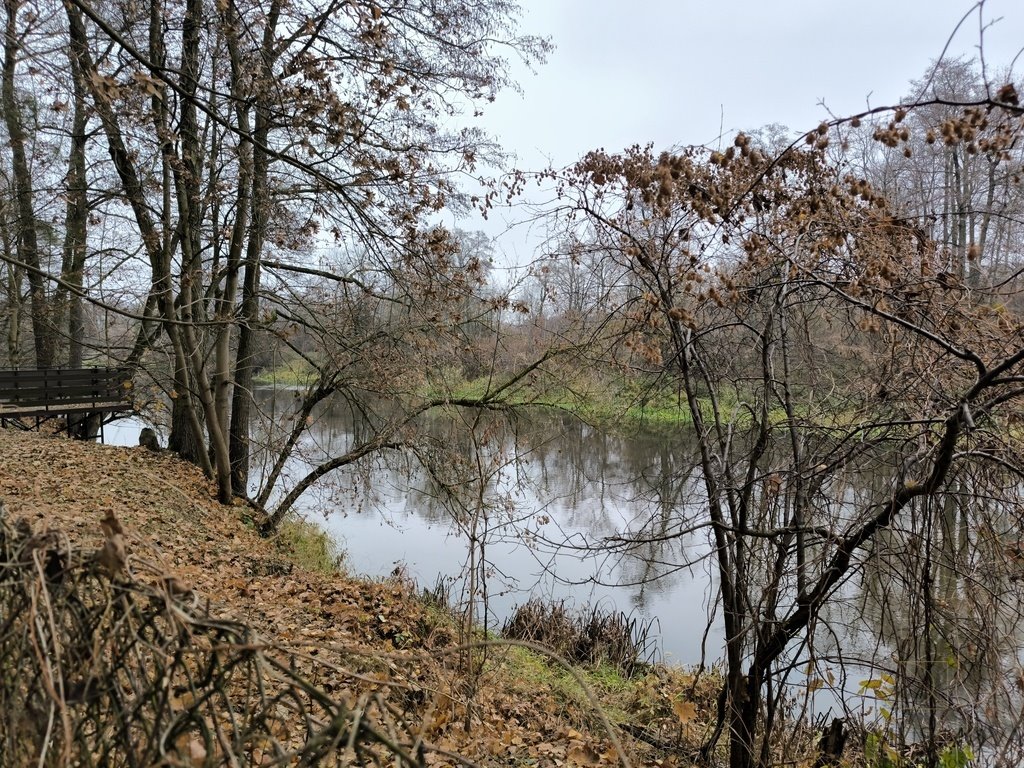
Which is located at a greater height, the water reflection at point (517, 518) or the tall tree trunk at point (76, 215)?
the tall tree trunk at point (76, 215)

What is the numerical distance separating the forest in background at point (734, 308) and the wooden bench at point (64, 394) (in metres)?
3.99

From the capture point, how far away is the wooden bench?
13086 mm

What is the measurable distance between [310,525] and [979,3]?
11783 mm

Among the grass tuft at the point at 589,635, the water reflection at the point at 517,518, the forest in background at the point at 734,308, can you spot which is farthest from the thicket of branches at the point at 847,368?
the grass tuft at the point at 589,635

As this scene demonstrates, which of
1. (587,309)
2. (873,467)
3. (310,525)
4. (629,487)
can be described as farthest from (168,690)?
(629,487)

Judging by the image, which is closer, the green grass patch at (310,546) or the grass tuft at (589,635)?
the grass tuft at (589,635)

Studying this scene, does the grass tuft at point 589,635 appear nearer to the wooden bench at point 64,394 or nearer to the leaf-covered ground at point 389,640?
the leaf-covered ground at point 389,640

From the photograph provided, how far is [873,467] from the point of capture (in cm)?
417

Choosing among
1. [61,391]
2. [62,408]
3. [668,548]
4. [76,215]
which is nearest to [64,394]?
[61,391]

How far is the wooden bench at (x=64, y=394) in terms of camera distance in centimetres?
1309

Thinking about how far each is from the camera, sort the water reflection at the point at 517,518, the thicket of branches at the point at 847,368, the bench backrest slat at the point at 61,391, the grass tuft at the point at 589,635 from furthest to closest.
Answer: the bench backrest slat at the point at 61,391 → the water reflection at the point at 517,518 → the grass tuft at the point at 589,635 → the thicket of branches at the point at 847,368

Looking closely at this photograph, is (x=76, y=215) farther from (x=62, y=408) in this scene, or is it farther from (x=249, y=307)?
(x=62, y=408)

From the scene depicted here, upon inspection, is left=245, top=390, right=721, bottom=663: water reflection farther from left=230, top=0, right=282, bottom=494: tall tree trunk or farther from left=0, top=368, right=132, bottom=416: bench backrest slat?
left=0, top=368, right=132, bottom=416: bench backrest slat

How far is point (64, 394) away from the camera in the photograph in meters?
13.9
